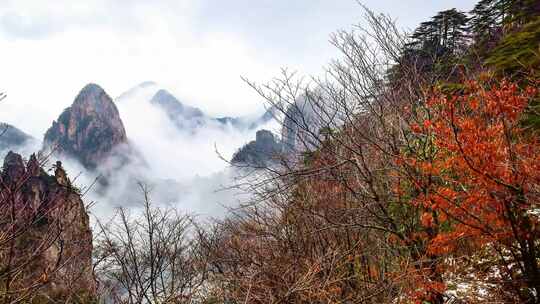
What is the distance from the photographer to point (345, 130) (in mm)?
7746

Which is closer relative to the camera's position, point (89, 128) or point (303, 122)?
point (303, 122)

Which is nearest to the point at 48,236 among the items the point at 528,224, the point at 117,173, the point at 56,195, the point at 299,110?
the point at 56,195

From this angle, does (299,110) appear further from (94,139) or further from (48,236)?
(94,139)

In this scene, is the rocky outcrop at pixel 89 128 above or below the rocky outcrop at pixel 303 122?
above

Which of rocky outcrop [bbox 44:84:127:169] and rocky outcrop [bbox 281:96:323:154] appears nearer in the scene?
rocky outcrop [bbox 281:96:323:154]

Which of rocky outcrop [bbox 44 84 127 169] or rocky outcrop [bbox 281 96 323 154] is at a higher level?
rocky outcrop [bbox 44 84 127 169]

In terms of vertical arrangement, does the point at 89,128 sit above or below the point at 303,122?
above

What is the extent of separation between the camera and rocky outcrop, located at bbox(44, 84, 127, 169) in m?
158

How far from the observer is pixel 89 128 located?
163 meters

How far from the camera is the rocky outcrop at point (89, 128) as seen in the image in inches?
6206

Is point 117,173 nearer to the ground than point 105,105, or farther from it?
nearer to the ground

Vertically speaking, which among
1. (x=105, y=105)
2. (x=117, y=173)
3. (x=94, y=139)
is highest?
(x=105, y=105)

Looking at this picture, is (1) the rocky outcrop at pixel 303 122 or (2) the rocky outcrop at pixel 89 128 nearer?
(1) the rocky outcrop at pixel 303 122

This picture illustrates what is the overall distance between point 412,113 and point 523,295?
4.38 meters
